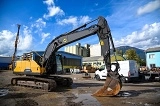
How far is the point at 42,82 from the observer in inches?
577

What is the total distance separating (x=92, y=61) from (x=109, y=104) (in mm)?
62171

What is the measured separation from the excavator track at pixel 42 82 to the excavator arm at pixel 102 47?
1098mm

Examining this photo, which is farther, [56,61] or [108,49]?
[56,61]

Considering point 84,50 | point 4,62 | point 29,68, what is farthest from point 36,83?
point 84,50

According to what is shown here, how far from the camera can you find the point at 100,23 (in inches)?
520

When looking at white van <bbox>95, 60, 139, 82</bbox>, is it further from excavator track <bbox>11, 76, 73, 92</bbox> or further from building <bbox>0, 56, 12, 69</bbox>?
building <bbox>0, 56, 12, 69</bbox>

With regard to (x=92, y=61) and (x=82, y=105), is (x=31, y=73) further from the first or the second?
(x=92, y=61)

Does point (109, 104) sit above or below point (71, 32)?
below

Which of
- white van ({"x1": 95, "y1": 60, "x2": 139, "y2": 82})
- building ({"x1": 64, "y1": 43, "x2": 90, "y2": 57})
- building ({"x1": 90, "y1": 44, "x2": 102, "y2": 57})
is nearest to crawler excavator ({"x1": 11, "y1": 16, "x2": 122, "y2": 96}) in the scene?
white van ({"x1": 95, "y1": 60, "x2": 139, "y2": 82})

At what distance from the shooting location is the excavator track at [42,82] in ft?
45.8

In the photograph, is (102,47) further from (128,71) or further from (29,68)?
(128,71)

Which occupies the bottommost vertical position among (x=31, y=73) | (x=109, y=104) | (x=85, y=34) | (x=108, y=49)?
(x=109, y=104)

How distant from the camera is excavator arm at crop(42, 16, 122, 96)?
38.7 ft

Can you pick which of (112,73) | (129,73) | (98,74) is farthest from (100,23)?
(98,74)
